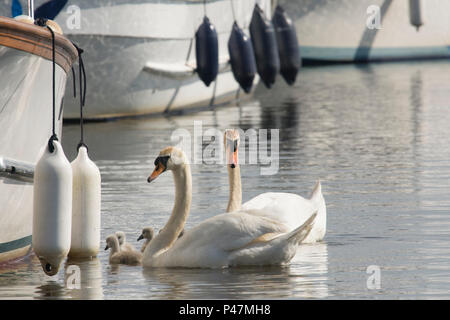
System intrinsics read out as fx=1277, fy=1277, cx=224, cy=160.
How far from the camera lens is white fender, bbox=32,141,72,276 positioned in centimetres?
1040

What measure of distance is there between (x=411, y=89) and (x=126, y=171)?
15.9 meters

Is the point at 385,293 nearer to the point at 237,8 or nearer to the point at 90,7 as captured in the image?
the point at 90,7

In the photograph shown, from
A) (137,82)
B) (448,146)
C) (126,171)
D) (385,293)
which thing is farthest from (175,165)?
(137,82)

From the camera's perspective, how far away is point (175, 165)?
1173cm

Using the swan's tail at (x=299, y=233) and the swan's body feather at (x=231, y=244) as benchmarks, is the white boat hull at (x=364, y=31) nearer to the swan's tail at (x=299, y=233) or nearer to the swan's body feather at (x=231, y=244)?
the swan's tail at (x=299, y=233)

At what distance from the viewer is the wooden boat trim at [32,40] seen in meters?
10.7

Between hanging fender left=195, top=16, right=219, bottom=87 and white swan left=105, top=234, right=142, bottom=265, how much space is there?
14.4 m

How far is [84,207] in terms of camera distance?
11.7 meters

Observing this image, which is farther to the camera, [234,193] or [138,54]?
[138,54]

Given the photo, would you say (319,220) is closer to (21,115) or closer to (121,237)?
(121,237)

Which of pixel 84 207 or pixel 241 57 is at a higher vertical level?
pixel 241 57

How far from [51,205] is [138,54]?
1424 centimetres

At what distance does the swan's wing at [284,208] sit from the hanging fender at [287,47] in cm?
1738

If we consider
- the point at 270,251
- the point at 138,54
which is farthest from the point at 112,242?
the point at 138,54
